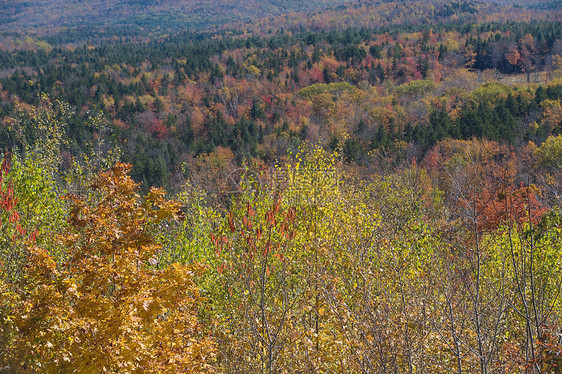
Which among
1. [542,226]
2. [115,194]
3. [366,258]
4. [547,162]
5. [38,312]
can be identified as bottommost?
[547,162]

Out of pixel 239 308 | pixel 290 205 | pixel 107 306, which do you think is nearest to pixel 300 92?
pixel 290 205

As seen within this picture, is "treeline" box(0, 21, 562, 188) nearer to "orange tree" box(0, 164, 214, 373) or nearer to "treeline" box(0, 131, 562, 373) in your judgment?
"treeline" box(0, 131, 562, 373)

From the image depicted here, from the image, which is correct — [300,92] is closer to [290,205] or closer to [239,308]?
[290,205]

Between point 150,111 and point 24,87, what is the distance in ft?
85.5

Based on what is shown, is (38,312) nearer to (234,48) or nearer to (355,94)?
(355,94)

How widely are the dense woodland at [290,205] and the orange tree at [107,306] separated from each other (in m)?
0.04

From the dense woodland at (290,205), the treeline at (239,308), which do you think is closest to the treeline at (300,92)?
the dense woodland at (290,205)

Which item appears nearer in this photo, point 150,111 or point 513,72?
point 150,111

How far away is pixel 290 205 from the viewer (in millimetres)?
15609

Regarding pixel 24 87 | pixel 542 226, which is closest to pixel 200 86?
pixel 24 87

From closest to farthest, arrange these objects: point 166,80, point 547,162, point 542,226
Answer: point 542,226 < point 547,162 < point 166,80

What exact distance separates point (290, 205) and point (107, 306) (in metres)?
9.02

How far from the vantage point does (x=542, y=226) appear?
76.1 feet

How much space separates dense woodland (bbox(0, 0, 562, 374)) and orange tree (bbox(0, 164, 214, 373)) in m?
0.04
